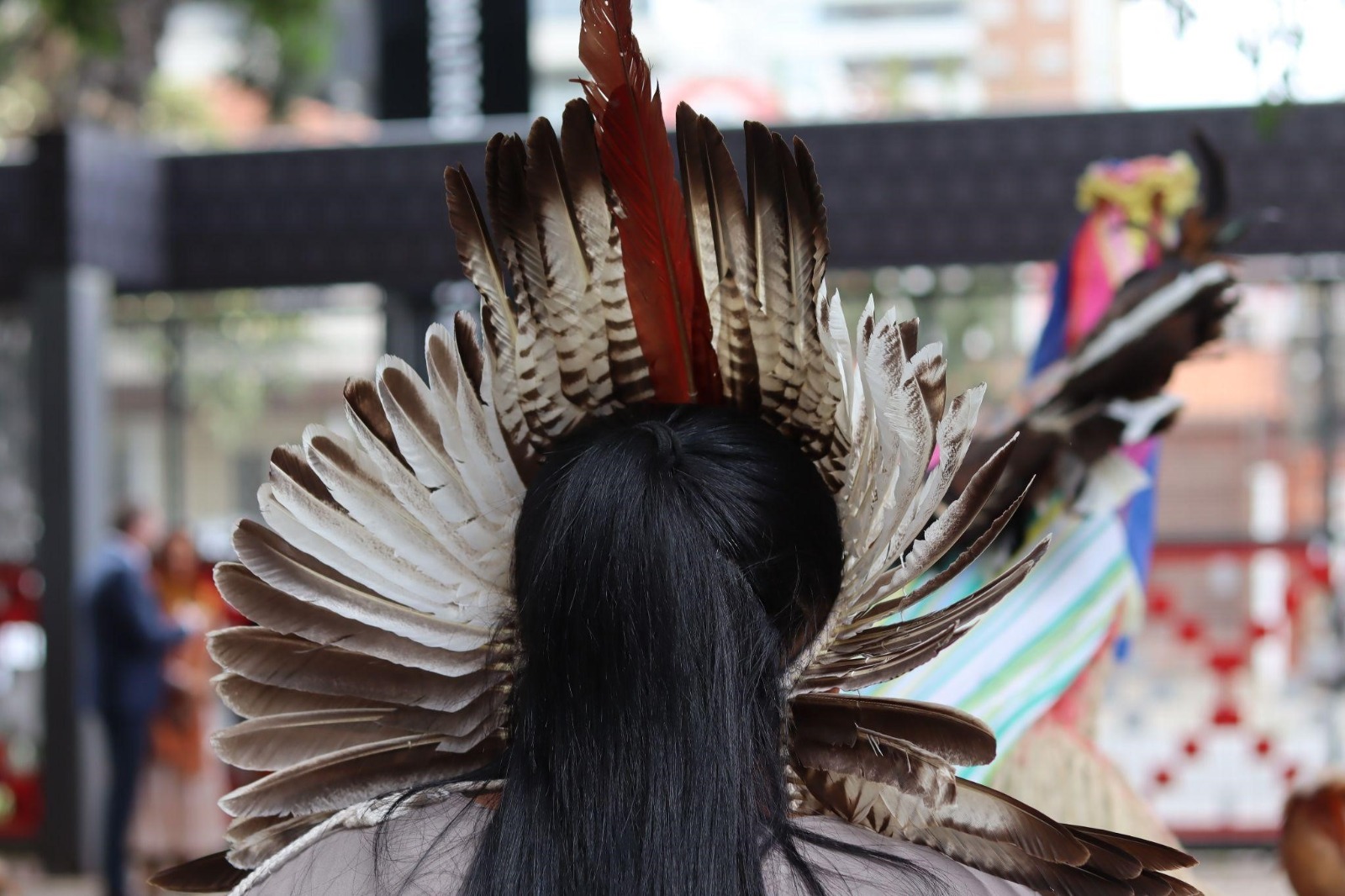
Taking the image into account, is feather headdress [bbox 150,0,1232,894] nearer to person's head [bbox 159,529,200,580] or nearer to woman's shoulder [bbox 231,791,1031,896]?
woman's shoulder [bbox 231,791,1031,896]

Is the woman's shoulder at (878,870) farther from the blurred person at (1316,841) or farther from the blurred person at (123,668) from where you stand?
the blurred person at (123,668)

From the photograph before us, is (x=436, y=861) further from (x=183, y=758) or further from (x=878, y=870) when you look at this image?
(x=183, y=758)

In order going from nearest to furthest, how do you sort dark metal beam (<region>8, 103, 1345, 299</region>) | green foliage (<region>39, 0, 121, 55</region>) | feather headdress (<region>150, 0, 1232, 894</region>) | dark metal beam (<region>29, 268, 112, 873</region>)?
feather headdress (<region>150, 0, 1232, 894</region>), dark metal beam (<region>8, 103, 1345, 299</region>), dark metal beam (<region>29, 268, 112, 873</region>), green foliage (<region>39, 0, 121, 55</region>)

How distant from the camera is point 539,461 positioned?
3.37 feet

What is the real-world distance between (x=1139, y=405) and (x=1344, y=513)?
157 inches

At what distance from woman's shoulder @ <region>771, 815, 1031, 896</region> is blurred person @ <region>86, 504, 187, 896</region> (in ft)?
12.2

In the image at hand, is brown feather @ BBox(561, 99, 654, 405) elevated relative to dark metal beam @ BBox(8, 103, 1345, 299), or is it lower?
lower

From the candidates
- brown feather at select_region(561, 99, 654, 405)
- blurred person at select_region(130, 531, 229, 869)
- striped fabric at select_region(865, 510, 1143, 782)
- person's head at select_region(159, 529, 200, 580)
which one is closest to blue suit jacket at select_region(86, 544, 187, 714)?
blurred person at select_region(130, 531, 229, 869)

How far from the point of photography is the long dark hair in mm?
812

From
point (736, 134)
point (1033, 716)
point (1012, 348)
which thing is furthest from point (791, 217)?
point (1012, 348)

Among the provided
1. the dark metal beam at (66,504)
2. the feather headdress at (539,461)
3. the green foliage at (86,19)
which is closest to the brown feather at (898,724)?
the feather headdress at (539,461)

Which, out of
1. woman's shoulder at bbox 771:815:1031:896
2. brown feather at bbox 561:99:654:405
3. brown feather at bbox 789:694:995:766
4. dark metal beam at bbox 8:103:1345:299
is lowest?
woman's shoulder at bbox 771:815:1031:896

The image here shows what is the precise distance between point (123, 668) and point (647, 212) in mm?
3747

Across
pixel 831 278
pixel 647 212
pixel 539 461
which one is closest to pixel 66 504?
pixel 831 278
